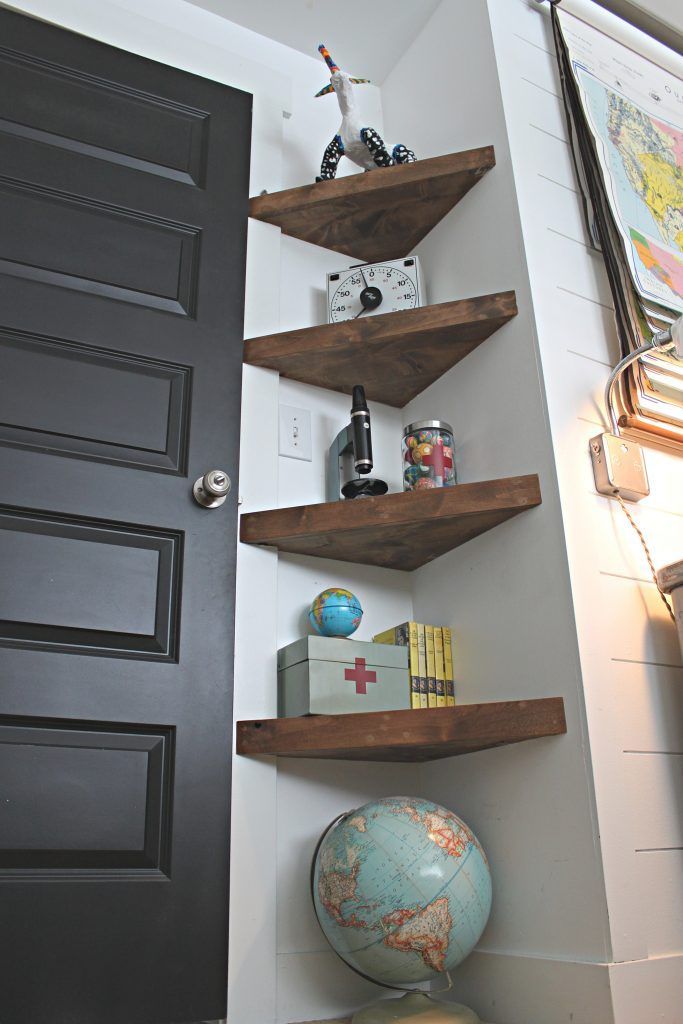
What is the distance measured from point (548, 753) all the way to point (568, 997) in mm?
364

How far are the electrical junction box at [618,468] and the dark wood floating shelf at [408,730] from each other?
0.43m

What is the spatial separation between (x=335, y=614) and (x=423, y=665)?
21 centimetres

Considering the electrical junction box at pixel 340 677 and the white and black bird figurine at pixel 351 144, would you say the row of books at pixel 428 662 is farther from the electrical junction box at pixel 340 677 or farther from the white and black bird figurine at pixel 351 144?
the white and black bird figurine at pixel 351 144

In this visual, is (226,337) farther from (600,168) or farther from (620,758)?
(620,758)

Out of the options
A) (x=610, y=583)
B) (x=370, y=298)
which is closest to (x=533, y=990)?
(x=610, y=583)

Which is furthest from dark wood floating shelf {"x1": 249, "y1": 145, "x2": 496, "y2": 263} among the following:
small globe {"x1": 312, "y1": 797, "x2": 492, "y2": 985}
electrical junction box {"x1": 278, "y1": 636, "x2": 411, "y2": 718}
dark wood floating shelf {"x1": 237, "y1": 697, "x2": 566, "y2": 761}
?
small globe {"x1": 312, "y1": 797, "x2": 492, "y2": 985}

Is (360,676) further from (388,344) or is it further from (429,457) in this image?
(388,344)

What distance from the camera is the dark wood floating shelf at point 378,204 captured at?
6.20 ft

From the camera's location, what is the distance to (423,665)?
1.67 metres

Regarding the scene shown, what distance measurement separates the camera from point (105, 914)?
1.31 meters

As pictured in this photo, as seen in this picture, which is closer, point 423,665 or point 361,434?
point 423,665

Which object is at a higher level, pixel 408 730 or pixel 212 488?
pixel 212 488

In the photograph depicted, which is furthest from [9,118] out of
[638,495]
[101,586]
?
[638,495]

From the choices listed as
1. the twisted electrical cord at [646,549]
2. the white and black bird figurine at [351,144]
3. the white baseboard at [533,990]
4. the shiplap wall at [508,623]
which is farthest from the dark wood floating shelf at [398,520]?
the white and black bird figurine at [351,144]
